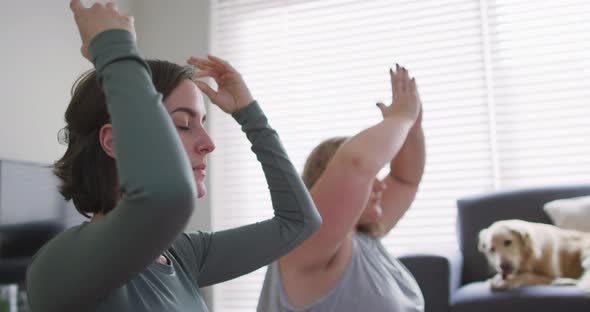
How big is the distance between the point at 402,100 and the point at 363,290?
46 cm

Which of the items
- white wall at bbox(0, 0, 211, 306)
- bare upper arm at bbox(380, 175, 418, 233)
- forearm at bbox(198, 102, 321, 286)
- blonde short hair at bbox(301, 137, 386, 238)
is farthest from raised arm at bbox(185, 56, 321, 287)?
white wall at bbox(0, 0, 211, 306)

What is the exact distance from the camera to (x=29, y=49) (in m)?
3.22

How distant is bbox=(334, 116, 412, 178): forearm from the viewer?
3.38 feet

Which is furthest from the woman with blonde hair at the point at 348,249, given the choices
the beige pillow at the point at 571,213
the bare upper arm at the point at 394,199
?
the beige pillow at the point at 571,213

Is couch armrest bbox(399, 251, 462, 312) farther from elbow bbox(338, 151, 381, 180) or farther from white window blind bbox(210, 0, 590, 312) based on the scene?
elbow bbox(338, 151, 381, 180)

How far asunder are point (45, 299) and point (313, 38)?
11.0 feet

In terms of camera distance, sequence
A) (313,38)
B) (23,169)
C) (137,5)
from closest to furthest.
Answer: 1. (23,169)
2. (313,38)
3. (137,5)

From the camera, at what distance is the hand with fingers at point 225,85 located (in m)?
1.00

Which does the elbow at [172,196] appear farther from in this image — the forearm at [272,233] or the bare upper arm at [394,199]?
the bare upper arm at [394,199]

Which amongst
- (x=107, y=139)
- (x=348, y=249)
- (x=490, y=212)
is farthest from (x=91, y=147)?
(x=490, y=212)

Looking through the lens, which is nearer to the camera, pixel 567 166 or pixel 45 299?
pixel 45 299

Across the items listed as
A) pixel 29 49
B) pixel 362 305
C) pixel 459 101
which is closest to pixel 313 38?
pixel 459 101

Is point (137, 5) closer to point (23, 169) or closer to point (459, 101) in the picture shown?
point (23, 169)

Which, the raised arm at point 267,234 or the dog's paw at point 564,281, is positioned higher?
the raised arm at point 267,234
